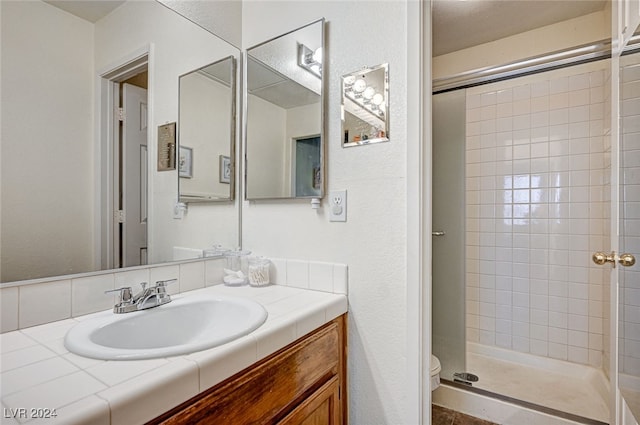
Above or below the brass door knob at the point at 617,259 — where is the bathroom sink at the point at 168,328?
below

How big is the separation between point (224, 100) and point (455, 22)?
164cm

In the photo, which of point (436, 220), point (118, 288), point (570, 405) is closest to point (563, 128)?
point (436, 220)

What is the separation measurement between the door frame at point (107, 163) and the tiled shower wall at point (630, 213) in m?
1.61

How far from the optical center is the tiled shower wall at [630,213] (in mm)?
965

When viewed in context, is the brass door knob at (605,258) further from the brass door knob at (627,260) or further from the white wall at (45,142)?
the white wall at (45,142)

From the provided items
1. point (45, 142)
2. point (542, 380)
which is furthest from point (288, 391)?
point (542, 380)

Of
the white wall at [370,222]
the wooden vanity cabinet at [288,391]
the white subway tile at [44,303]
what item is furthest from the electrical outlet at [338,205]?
the white subway tile at [44,303]

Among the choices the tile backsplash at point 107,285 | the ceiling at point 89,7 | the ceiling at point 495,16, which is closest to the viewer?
the tile backsplash at point 107,285

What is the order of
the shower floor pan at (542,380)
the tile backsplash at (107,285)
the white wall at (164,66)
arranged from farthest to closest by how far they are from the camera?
the shower floor pan at (542,380)
the white wall at (164,66)
the tile backsplash at (107,285)

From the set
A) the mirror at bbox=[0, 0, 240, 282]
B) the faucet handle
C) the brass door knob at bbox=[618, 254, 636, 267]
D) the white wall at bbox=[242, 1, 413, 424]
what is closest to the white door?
the mirror at bbox=[0, 0, 240, 282]

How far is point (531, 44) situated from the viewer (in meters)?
2.18

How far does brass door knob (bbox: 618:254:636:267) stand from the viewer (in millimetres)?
986

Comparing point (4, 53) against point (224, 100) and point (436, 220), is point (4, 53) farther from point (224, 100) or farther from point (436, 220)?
point (436, 220)

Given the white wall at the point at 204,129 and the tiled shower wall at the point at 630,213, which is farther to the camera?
the white wall at the point at 204,129
